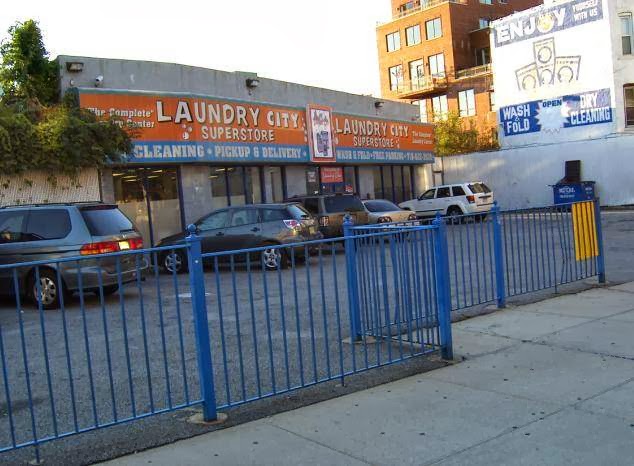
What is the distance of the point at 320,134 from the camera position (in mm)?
23250

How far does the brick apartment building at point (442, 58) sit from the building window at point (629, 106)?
16117 millimetres

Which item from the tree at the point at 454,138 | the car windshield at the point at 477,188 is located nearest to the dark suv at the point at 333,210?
the car windshield at the point at 477,188

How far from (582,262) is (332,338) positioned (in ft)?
16.7

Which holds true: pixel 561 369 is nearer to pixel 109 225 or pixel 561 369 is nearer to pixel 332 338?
pixel 332 338

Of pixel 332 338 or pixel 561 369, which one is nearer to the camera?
pixel 561 369

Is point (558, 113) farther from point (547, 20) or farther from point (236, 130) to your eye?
point (236, 130)

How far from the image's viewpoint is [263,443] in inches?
179

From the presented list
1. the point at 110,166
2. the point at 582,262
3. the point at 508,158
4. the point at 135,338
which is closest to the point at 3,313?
the point at 135,338

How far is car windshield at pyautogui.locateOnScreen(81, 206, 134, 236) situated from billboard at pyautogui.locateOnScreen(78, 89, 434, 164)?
Answer: 5.58m

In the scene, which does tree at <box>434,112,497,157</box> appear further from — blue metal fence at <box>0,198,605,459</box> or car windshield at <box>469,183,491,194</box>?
blue metal fence at <box>0,198,605,459</box>

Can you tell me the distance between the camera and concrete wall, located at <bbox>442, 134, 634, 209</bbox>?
1203 inches

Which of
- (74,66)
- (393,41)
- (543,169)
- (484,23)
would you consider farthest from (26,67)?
(484,23)

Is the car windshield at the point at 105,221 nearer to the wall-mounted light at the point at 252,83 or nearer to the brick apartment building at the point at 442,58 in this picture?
the wall-mounted light at the point at 252,83

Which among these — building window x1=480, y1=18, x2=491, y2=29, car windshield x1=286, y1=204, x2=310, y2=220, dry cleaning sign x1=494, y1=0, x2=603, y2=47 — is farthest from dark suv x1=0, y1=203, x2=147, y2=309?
building window x1=480, y1=18, x2=491, y2=29
